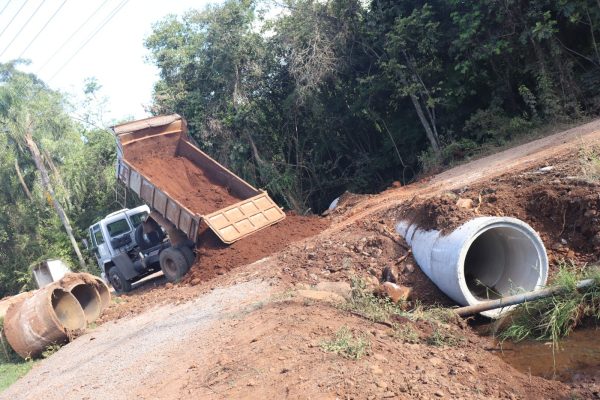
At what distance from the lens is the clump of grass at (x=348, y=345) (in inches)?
215

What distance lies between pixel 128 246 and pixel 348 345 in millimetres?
12413

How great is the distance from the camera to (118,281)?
16.3 m

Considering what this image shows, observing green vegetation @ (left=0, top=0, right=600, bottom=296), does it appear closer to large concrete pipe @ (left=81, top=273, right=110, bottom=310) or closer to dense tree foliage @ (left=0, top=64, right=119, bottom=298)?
dense tree foliage @ (left=0, top=64, right=119, bottom=298)

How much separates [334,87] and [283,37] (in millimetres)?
2609

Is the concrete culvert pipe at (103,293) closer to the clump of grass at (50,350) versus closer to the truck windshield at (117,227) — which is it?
the clump of grass at (50,350)

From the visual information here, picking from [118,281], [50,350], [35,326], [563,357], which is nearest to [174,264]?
[118,281]

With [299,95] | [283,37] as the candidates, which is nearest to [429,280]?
[299,95]

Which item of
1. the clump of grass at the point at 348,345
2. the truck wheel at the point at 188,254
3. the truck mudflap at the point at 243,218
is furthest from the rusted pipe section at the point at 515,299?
the truck wheel at the point at 188,254

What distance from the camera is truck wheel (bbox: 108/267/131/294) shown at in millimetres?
16078

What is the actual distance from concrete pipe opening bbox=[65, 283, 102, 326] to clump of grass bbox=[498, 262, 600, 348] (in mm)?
9093

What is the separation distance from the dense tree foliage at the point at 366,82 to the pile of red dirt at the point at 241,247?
648cm

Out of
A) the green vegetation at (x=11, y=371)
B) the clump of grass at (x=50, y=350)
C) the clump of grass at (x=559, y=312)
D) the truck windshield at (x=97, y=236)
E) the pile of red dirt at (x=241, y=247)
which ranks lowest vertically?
the clump of grass at (x=559, y=312)

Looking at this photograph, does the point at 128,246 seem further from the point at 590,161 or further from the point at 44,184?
the point at 44,184

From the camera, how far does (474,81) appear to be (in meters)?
18.0
